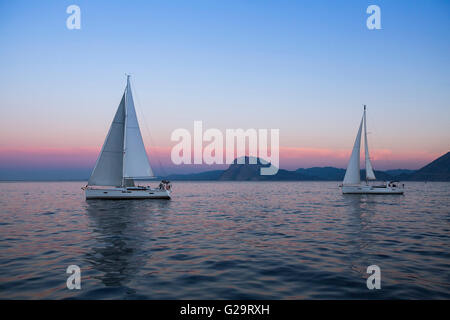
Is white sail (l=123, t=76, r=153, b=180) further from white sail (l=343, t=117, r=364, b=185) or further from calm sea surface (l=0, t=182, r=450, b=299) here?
white sail (l=343, t=117, r=364, b=185)

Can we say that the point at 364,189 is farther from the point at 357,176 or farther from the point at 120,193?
the point at 120,193

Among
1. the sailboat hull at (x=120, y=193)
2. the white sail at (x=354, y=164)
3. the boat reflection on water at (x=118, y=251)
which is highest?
the white sail at (x=354, y=164)

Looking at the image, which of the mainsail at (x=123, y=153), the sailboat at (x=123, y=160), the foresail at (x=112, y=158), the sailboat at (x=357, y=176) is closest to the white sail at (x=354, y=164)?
the sailboat at (x=357, y=176)

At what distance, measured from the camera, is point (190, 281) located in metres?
9.77

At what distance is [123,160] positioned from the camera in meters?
40.8

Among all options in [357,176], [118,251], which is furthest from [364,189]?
[118,251]

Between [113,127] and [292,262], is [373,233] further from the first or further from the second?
[113,127]

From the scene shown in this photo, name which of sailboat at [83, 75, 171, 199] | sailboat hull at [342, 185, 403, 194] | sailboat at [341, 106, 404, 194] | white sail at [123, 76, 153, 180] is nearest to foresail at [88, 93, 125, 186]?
sailboat at [83, 75, 171, 199]

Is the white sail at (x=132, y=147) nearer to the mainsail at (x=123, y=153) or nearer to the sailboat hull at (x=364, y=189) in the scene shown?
the mainsail at (x=123, y=153)

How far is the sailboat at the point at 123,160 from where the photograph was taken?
3978 cm

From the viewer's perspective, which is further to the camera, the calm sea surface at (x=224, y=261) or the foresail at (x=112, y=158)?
the foresail at (x=112, y=158)

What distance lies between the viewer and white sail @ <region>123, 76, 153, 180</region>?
41.2 m

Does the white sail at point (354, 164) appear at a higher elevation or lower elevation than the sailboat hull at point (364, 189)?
higher
